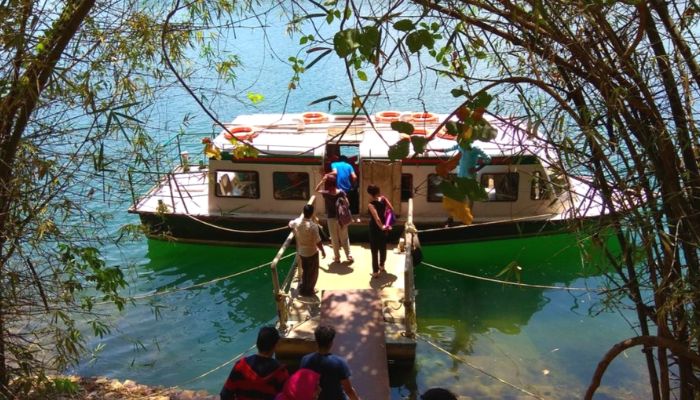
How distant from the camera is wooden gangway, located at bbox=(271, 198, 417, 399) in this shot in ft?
19.8

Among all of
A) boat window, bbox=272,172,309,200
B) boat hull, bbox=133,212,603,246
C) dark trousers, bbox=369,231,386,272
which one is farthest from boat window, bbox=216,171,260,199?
dark trousers, bbox=369,231,386,272

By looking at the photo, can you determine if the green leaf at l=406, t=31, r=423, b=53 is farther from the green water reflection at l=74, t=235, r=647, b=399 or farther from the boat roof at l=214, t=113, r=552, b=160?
the boat roof at l=214, t=113, r=552, b=160

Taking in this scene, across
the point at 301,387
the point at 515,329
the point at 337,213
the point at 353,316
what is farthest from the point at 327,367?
the point at 515,329

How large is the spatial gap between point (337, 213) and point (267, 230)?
Result: 105 inches

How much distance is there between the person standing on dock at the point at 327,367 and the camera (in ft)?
14.3

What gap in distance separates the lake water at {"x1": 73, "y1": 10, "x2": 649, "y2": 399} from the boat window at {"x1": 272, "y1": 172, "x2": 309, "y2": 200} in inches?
49.5

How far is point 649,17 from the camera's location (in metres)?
2.46

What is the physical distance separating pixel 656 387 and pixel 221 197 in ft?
30.0

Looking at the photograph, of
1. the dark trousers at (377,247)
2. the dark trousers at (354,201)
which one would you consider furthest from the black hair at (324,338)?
the dark trousers at (354,201)

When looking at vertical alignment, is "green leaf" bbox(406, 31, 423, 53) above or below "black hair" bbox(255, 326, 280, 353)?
above

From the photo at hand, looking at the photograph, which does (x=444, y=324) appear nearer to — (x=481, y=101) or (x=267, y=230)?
(x=267, y=230)

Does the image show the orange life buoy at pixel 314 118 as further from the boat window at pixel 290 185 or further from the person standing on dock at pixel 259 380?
the person standing on dock at pixel 259 380

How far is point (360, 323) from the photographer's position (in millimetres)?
6730

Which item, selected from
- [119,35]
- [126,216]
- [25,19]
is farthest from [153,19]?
[126,216]
